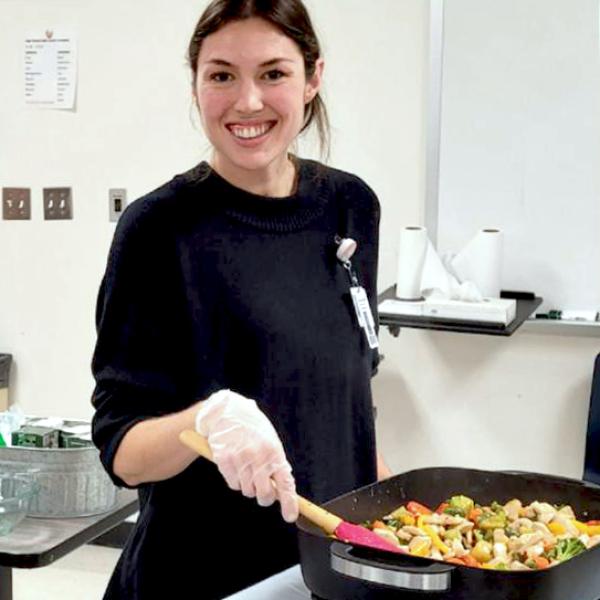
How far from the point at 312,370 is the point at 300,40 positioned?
43 centimetres

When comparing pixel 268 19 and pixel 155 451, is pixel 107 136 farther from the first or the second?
pixel 155 451

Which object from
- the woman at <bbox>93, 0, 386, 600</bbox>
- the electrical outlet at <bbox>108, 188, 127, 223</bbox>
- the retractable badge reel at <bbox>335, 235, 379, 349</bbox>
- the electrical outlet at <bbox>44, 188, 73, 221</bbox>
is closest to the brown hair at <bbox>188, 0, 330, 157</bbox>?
the woman at <bbox>93, 0, 386, 600</bbox>

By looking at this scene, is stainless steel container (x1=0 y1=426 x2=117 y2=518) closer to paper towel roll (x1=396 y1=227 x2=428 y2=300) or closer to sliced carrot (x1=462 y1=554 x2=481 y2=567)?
sliced carrot (x1=462 y1=554 x2=481 y2=567)

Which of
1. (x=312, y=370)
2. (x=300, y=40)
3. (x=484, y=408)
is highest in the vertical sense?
(x=300, y=40)

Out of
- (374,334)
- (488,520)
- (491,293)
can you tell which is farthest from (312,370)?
(491,293)

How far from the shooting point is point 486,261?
2.67 m

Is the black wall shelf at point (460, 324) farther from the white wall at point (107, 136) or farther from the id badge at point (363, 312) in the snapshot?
the id badge at point (363, 312)

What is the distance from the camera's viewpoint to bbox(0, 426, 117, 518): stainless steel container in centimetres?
188

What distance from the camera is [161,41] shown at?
123 inches

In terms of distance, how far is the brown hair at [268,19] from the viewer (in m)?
1.34

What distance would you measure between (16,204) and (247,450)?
2.47 m

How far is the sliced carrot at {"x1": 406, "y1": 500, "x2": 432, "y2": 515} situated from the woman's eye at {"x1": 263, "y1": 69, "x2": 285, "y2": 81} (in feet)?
1.85

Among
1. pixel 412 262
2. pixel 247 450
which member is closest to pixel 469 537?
pixel 247 450

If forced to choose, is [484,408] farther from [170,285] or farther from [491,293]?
[170,285]
